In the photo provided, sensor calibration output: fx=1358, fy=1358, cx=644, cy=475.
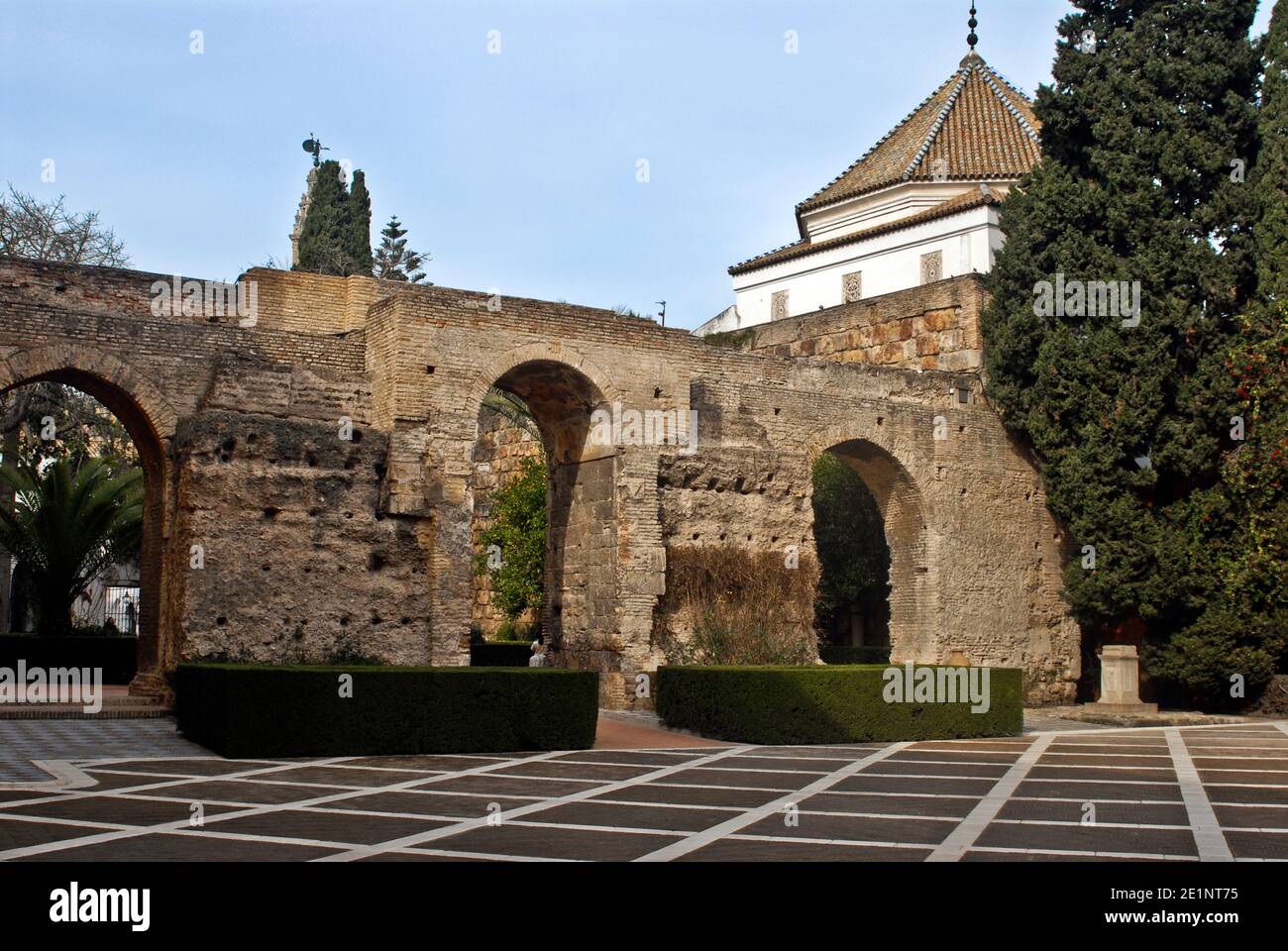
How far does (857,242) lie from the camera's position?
30391 mm

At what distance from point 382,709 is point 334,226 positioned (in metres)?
29.2

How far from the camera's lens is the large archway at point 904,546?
21344mm

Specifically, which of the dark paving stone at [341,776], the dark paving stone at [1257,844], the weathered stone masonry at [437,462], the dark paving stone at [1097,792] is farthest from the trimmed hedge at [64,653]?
the dark paving stone at [1257,844]

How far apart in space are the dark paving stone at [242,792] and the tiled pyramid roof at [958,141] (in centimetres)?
2292

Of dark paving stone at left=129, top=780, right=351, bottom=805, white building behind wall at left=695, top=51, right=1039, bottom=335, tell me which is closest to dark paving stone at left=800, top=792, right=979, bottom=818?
dark paving stone at left=129, top=780, right=351, bottom=805

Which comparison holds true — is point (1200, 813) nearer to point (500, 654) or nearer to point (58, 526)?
point (500, 654)

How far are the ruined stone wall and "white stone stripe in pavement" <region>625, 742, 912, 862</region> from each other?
11.6 m

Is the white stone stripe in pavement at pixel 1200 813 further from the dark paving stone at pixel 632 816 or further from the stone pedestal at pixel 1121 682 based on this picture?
the stone pedestal at pixel 1121 682

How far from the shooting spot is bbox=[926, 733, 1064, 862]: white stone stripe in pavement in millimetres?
7691

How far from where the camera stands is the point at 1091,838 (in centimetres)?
834

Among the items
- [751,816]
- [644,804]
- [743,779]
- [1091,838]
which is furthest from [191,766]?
[1091,838]
